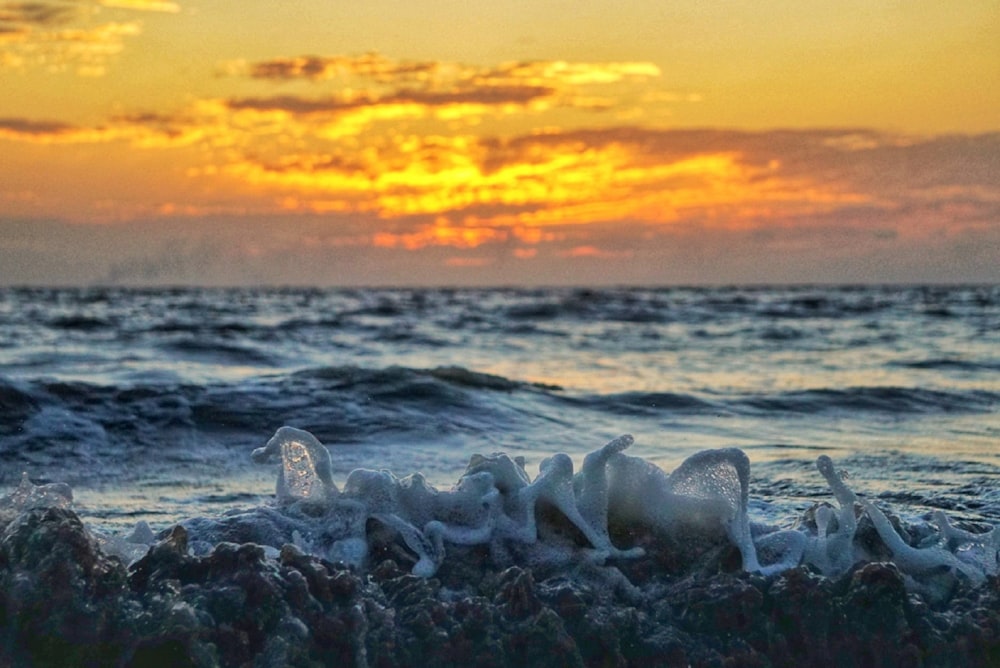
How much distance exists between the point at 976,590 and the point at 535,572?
126 centimetres

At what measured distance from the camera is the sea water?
554 cm

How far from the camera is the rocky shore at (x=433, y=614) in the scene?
8.91 feet

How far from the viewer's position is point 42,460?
241 inches

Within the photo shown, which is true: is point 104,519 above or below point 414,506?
below

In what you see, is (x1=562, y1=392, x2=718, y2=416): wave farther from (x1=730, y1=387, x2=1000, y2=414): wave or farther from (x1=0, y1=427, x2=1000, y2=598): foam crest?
(x1=0, y1=427, x2=1000, y2=598): foam crest

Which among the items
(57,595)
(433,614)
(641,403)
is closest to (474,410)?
(641,403)

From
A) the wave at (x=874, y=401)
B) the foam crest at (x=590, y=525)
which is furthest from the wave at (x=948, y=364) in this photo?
the foam crest at (x=590, y=525)

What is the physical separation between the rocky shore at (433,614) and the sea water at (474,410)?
50.8 inches

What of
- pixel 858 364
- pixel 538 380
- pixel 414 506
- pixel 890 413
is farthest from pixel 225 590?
pixel 858 364

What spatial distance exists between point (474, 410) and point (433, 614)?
551 cm

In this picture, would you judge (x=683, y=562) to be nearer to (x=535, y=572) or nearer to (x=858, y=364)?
(x=535, y=572)

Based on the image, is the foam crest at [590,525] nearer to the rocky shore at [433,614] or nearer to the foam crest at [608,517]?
the foam crest at [608,517]

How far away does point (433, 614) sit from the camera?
2945 mm

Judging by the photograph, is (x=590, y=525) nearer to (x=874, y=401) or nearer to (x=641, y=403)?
(x=641, y=403)
